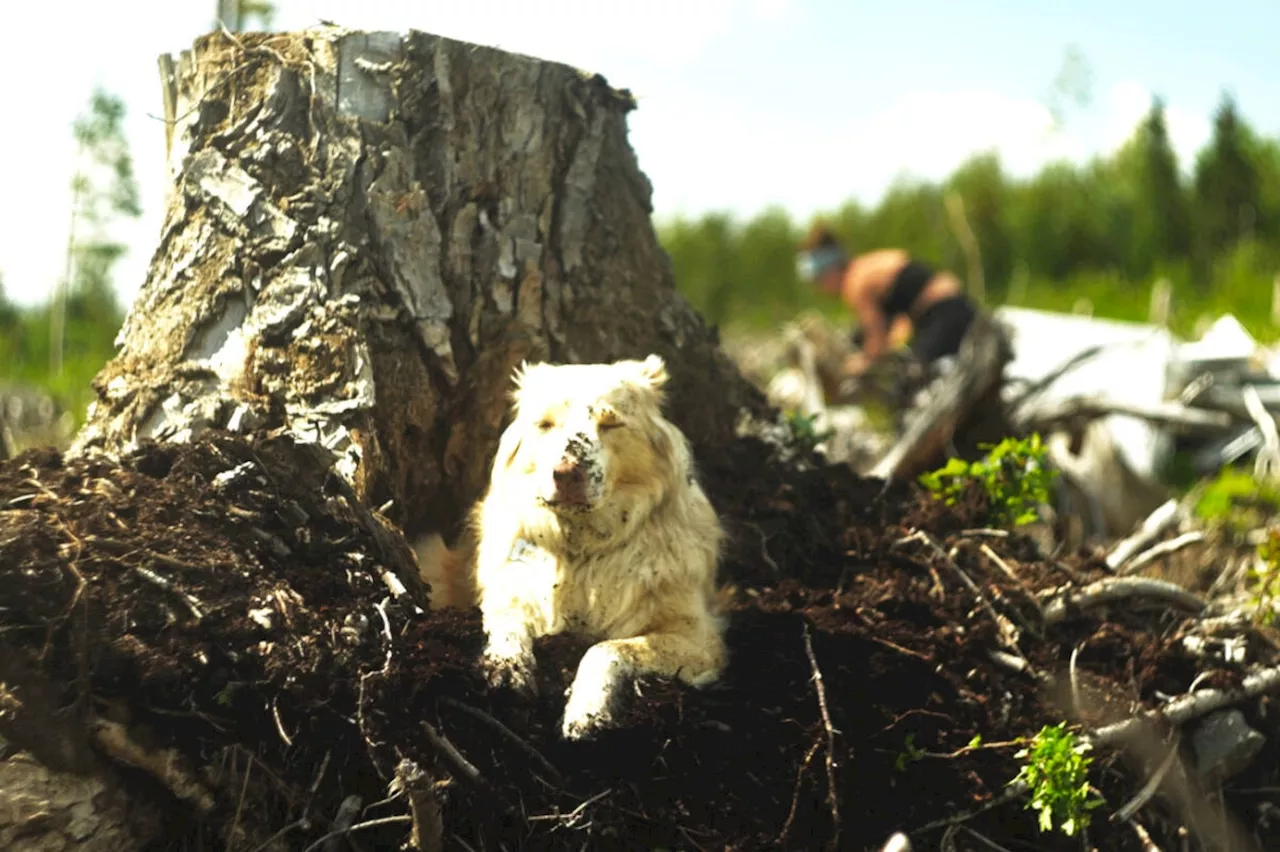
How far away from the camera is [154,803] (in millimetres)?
3514

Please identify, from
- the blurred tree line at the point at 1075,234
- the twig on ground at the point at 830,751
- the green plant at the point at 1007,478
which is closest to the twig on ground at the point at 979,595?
the green plant at the point at 1007,478

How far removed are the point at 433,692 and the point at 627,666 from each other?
60cm

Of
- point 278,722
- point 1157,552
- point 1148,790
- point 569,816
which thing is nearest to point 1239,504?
point 1157,552

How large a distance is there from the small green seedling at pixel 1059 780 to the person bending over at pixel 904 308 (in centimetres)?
874

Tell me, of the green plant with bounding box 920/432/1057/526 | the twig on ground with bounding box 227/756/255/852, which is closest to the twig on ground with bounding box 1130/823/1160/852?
the green plant with bounding box 920/432/1057/526

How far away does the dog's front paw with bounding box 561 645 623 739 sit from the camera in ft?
11.8

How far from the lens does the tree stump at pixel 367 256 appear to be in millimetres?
4609

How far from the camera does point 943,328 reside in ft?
42.1

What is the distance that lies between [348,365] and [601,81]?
69.7 inches

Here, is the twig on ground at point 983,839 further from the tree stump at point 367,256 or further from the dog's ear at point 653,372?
the tree stump at point 367,256

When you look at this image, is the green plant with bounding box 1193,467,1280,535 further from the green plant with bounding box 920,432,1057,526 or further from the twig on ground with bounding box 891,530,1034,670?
the twig on ground with bounding box 891,530,1034,670

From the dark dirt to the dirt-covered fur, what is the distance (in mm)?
144

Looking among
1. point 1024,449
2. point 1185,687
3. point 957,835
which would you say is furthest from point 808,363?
point 957,835

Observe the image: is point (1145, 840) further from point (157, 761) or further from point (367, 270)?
point (367, 270)
